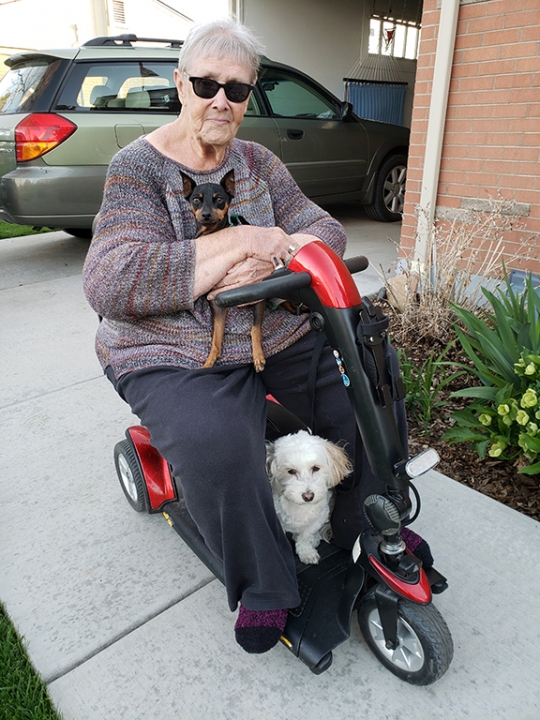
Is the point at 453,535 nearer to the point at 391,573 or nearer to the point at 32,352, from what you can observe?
the point at 391,573

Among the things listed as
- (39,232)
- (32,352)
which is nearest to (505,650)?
(32,352)

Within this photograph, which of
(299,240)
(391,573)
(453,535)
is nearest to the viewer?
(391,573)

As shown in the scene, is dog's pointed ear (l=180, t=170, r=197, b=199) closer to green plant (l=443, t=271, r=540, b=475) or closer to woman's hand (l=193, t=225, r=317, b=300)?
woman's hand (l=193, t=225, r=317, b=300)

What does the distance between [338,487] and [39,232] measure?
20.0ft

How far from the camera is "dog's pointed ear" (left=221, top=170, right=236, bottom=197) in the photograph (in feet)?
5.63

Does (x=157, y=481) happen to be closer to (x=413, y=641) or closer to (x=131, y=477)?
(x=131, y=477)

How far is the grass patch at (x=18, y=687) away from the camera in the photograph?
140cm

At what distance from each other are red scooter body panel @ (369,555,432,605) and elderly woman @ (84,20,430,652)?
256mm

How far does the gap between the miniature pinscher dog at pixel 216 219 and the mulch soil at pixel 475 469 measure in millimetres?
1118

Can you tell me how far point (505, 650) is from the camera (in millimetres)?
1563

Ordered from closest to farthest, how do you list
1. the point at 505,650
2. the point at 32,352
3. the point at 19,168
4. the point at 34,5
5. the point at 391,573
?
the point at 391,573 → the point at 505,650 → the point at 32,352 → the point at 19,168 → the point at 34,5

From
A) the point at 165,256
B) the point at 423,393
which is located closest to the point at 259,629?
the point at 165,256

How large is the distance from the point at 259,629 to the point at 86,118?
4.62 m

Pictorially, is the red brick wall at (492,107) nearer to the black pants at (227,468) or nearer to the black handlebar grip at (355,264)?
the black handlebar grip at (355,264)
